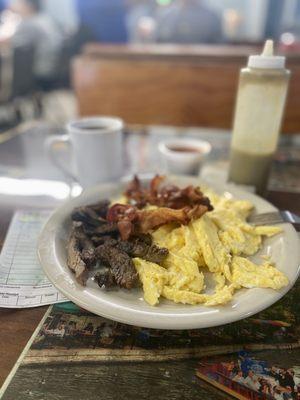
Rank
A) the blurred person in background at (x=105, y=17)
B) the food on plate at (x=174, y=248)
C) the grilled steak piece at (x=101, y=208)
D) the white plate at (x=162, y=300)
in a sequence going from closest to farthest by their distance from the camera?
the white plate at (x=162, y=300) → the food on plate at (x=174, y=248) → the grilled steak piece at (x=101, y=208) → the blurred person in background at (x=105, y=17)

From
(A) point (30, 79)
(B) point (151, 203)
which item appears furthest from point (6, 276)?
(A) point (30, 79)

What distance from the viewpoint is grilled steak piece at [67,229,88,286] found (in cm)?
72

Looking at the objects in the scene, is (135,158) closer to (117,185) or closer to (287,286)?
(117,185)

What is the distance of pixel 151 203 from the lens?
40.0 inches

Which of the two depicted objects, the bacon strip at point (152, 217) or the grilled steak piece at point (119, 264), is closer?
the grilled steak piece at point (119, 264)

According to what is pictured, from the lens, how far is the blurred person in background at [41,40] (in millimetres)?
5148

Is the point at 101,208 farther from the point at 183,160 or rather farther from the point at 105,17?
the point at 105,17

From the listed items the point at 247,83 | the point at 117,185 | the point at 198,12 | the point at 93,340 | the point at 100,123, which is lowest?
the point at 93,340

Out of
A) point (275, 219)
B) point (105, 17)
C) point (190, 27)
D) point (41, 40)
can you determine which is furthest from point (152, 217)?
point (105, 17)

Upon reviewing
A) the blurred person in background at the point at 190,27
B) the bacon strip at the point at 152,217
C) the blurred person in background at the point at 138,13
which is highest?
the blurred person in background at the point at 138,13

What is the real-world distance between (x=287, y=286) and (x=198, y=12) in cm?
532

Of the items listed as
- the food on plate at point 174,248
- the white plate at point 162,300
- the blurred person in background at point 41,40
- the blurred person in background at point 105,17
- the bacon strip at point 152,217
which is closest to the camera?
the white plate at point 162,300

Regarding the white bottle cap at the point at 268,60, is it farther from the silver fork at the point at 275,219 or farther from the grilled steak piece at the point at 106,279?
the grilled steak piece at the point at 106,279

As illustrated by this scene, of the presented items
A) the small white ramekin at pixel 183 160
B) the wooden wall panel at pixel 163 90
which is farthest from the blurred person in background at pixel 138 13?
the small white ramekin at pixel 183 160
